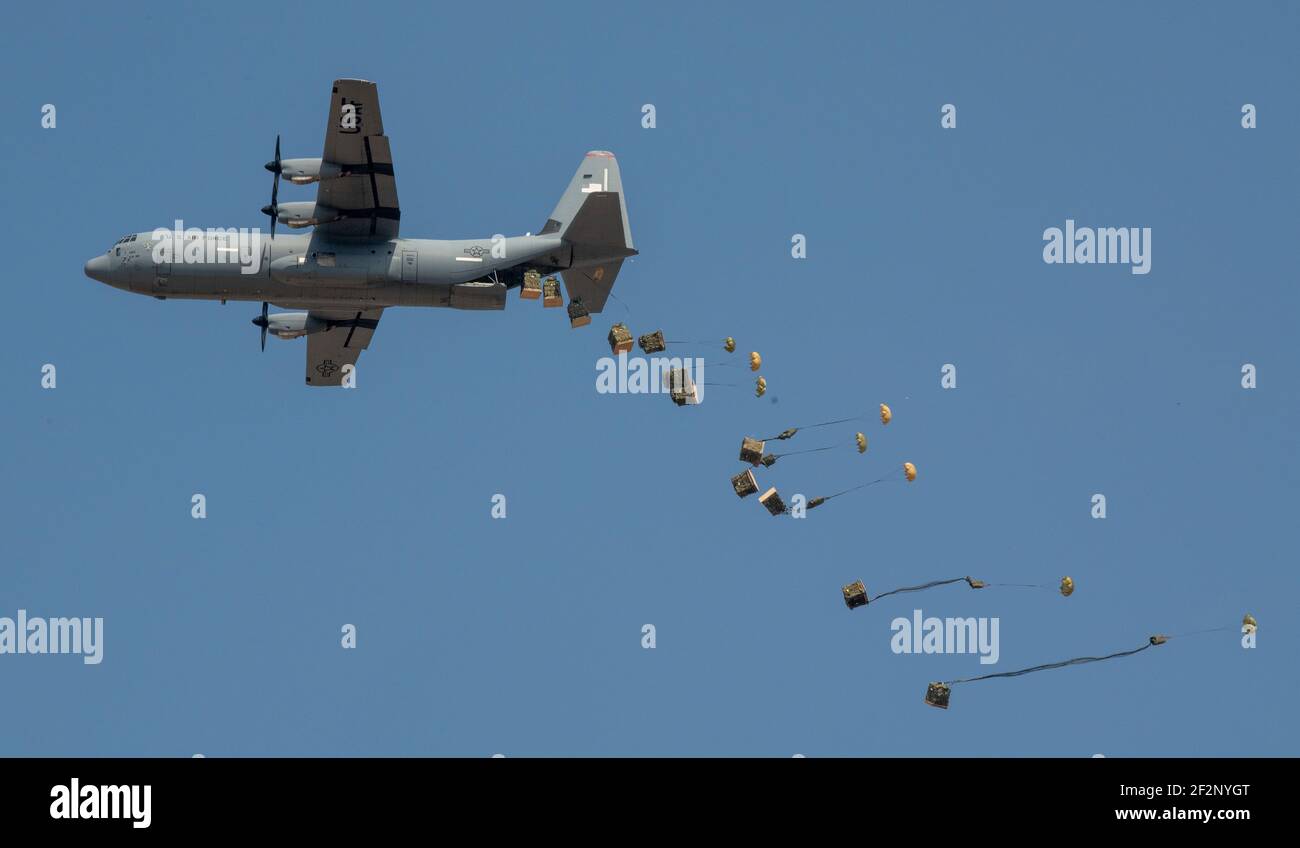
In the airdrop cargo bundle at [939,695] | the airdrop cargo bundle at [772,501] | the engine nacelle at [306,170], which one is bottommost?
the airdrop cargo bundle at [939,695]

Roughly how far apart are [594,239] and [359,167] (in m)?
6.54

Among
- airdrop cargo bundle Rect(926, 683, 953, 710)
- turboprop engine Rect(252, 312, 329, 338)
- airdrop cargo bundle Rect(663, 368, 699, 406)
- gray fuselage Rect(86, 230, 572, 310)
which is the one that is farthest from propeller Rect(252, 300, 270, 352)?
airdrop cargo bundle Rect(926, 683, 953, 710)

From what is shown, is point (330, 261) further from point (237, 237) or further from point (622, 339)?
point (622, 339)

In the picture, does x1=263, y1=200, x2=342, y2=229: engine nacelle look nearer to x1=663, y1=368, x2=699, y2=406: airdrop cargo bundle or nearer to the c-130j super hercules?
the c-130j super hercules

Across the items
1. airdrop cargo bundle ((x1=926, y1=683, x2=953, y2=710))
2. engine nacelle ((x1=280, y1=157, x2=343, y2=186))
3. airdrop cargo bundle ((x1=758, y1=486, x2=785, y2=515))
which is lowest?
airdrop cargo bundle ((x1=926, y1=683, x2=953, y2=710))

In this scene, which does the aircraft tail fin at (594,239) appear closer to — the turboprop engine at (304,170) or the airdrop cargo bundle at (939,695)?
the turboprop engine at (304,170)

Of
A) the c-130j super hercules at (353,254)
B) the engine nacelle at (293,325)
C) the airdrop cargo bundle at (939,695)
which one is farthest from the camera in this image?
the engine nacelle at (293,325)

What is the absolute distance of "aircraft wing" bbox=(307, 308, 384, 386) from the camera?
188 feet

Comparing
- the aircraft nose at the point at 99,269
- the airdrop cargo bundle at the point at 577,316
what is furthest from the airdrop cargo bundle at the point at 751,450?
the aircraft nose at the point at 99,269

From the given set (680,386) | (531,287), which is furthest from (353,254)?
(680,386)

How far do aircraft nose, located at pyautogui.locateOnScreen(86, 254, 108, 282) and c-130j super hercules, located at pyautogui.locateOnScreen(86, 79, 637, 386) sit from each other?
3 centimetres

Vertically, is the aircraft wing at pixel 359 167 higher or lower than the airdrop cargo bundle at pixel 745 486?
higher

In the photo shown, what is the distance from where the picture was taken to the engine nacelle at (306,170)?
171 ft

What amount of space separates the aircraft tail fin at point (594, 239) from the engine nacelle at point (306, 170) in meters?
6.08
